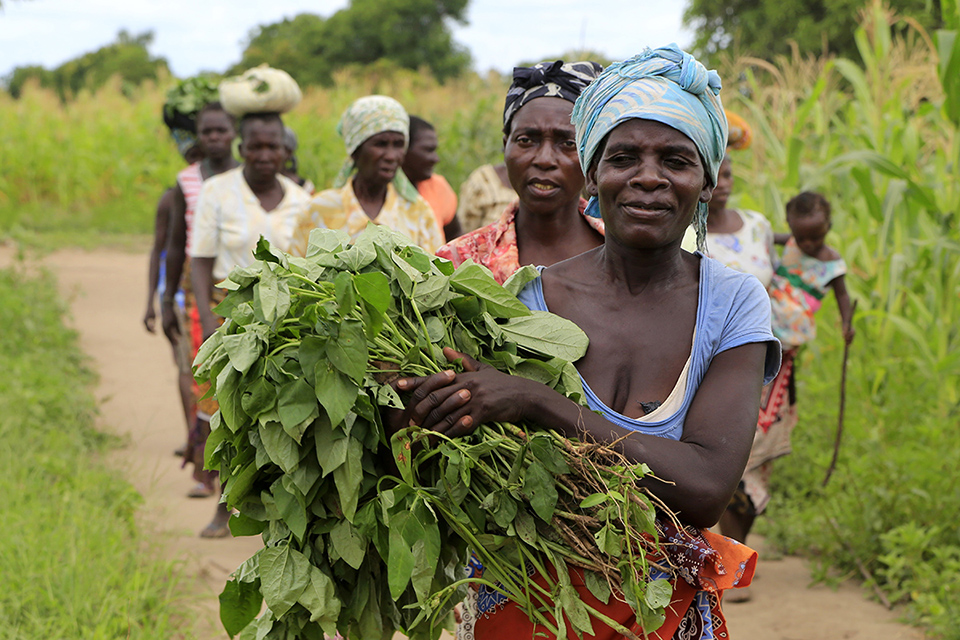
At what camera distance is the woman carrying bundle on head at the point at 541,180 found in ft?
8.43

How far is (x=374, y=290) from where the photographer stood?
160cm

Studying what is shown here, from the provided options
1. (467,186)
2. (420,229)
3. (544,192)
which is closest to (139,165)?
(467,186)

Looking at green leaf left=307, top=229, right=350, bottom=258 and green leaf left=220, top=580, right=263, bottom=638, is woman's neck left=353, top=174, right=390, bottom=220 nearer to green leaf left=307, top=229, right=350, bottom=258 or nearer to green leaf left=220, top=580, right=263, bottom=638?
green leaf left=307, top=229, right=350, bottom=258

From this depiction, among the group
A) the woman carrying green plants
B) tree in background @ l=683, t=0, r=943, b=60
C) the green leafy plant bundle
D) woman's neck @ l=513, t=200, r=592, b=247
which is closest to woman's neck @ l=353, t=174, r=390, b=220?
woman's neck @ l=513, t=200, r=592, b=247

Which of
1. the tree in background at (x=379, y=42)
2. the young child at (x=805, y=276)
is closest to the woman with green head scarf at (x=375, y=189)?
the young child at (x=805, y=276)

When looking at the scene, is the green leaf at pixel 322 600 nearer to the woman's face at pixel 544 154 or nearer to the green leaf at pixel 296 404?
the green leaf at pixel 296 404

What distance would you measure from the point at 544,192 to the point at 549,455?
1150 mm

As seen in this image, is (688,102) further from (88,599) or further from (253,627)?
(88,599)

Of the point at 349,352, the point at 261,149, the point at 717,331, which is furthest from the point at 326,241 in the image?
the point at 261,149

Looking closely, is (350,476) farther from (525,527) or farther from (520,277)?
(520,277)

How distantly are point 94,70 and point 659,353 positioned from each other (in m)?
56.0

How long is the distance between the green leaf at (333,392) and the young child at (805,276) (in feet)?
10.8

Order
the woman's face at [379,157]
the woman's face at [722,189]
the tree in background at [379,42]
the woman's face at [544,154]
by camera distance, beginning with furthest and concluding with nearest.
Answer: the tree in background at [379,42] → the woman's face at [722,189] → the woman's face at [379,157] → the woman's face at [544,154]

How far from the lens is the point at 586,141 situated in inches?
76.3
